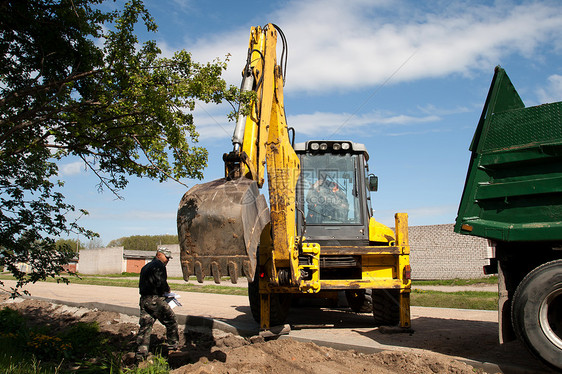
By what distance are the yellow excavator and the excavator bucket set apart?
0.04ft

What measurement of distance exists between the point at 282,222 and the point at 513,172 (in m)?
2.95

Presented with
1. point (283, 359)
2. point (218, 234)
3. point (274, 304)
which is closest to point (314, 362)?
point (283, 359)

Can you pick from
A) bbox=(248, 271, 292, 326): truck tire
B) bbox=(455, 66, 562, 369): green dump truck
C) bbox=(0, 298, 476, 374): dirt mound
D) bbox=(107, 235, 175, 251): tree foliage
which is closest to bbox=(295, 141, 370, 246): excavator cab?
bbox=(248, 271, 292, 326): truck tire

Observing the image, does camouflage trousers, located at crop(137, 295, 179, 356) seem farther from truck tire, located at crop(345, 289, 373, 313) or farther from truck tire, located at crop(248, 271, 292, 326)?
truck tire, located at crop(345, 289, 373, 313)

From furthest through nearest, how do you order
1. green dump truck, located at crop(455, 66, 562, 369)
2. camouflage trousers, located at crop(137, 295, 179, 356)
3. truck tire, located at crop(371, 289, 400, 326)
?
truck tire, located at crop(371, 289, 400, 326) → camouflage trousers, located at crop(137, 295, 179, 356) → green dump truck, located at crop(455, 66, 562, 369)

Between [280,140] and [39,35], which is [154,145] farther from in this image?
[39,35]

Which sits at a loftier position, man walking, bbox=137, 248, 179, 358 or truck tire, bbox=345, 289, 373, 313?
man walking, bbox=137, 248, 179, 358

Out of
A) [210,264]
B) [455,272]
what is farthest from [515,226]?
[455,272]

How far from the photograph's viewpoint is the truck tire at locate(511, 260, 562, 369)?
492cm

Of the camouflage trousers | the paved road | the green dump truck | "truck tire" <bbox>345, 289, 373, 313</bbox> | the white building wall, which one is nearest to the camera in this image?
the green dump truck

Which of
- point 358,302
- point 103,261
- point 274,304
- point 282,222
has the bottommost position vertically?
point 103,261

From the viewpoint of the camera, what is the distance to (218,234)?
518cm

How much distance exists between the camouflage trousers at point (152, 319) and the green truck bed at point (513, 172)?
462 centimetres

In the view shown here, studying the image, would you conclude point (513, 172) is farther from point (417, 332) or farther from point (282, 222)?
point (417, 332)
